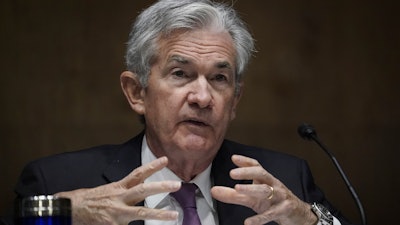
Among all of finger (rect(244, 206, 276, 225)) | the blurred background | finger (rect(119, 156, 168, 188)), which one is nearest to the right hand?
finger (rect(119, 156, 168, 188))

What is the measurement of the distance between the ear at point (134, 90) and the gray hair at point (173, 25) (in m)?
0.03

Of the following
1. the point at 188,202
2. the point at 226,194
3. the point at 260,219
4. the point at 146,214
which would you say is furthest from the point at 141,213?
the point at 188,202

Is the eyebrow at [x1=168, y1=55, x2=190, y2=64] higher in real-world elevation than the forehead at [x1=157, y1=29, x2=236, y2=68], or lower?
lower

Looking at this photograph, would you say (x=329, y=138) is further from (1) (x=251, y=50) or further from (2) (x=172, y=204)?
(2) (x=172, y=204)

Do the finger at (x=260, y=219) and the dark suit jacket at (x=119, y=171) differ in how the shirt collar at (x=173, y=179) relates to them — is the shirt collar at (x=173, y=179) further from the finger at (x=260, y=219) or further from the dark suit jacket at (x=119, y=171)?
the finger at (x=260, y=219)

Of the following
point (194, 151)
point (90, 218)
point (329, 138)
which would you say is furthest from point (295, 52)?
point (90, 218)

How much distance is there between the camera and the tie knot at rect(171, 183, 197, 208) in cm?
260

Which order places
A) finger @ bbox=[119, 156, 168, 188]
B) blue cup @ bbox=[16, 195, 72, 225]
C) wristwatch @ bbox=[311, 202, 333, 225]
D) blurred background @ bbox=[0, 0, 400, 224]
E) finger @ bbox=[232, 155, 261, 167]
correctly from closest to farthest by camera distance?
blue cup @ bbox=[16, 195, 72, 225] < finger @ bbox=[119, 156, 168, 188] < finger @ bbox=[232, 155, 261, 167] < wristwatch @ bbox=[311, 202, 333, 225] < blurred background @ bbox=[0, 0, 400, 224]

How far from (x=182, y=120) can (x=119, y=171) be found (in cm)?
32

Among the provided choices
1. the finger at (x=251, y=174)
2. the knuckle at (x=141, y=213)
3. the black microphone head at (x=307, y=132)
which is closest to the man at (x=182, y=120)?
the finger at (x=251, y=174)

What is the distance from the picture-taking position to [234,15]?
9.22ft

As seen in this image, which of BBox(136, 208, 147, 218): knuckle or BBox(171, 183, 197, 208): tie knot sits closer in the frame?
BBox(136, 208, 147, 218): knuckle

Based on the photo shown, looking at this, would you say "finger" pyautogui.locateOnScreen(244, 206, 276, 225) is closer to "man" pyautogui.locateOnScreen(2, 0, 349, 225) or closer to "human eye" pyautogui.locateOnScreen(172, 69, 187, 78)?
"man" pyautogui.locateOnScreen(2, 0, 349, 225)

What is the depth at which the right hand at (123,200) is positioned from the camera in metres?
2.14
